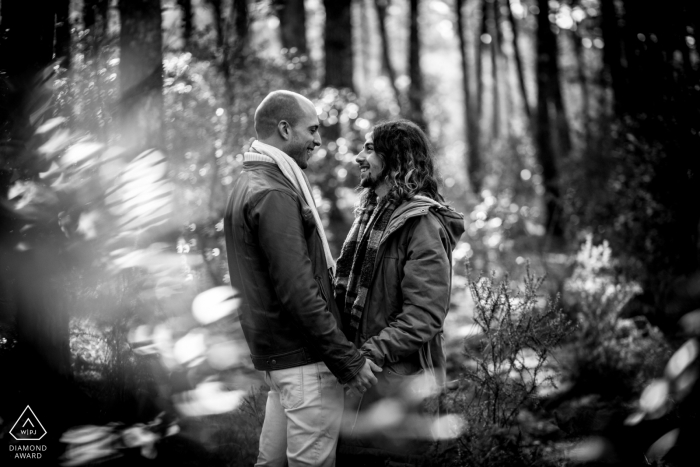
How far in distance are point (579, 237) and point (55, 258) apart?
246 inches

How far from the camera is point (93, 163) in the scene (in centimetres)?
294

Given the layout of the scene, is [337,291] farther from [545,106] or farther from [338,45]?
[545,106]

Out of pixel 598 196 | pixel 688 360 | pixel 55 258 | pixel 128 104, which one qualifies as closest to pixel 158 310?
pixel 55 258

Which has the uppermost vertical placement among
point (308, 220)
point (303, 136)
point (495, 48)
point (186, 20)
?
point (495, 48)

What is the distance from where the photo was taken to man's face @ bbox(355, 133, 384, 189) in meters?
2.82

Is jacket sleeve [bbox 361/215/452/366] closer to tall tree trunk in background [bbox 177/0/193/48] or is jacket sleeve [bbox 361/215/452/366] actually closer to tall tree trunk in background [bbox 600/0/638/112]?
tall tree trunk in background [bbox 177/0/193/48]

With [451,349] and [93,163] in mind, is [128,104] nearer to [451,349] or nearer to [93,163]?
[93,163]

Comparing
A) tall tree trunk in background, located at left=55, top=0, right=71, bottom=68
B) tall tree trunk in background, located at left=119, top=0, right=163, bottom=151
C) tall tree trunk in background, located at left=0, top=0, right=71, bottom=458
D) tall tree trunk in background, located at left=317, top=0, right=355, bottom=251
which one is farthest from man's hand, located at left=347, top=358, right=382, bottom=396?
tall tree trunk in background, located at left=317, top=0, right=355, bottom=251

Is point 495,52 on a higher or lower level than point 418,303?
higher

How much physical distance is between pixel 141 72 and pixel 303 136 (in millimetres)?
1941

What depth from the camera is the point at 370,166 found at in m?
2.83

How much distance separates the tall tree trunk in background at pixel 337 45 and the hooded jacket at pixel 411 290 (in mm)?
6857

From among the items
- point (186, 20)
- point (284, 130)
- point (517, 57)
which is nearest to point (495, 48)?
point (517, 57)

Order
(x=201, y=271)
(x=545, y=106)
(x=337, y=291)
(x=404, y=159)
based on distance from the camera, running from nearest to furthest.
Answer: (x=404, y=159)
(x=337, y=291)
(x=201, y=271)
(x=545, y=106)
